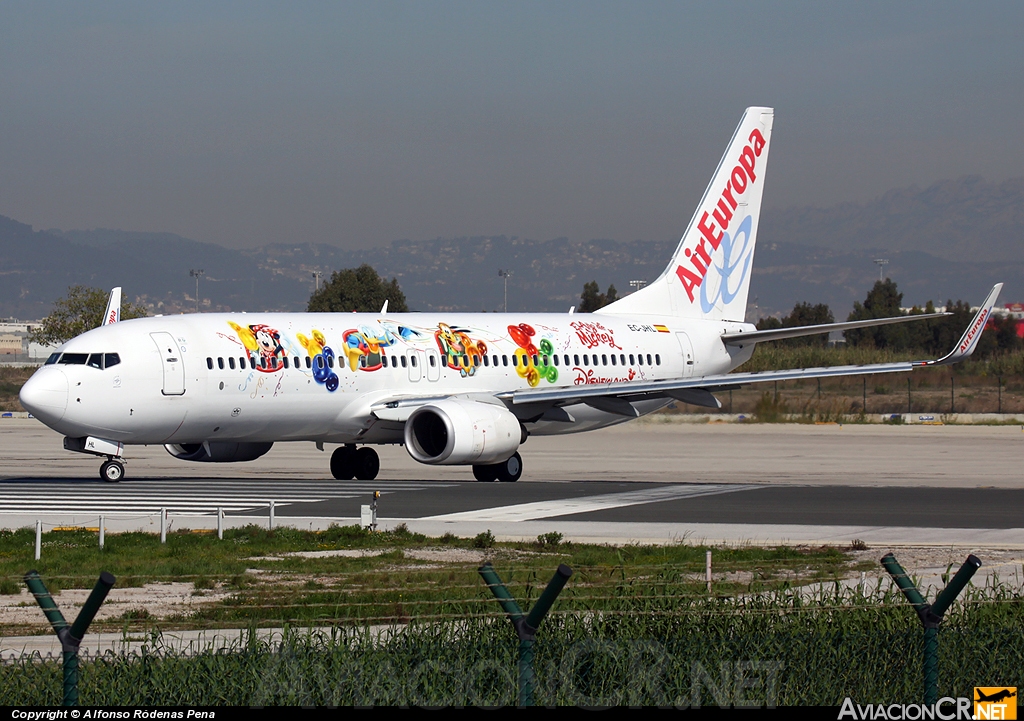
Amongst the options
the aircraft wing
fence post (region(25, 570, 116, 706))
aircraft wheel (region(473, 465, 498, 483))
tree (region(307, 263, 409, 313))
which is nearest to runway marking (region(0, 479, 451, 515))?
aircraft wheel (region(473, 465, 498, 483))

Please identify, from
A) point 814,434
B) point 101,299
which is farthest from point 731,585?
point 101,299

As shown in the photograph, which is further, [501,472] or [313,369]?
[501,472]

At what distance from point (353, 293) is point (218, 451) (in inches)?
3126

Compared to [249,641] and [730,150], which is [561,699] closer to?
[249,641]

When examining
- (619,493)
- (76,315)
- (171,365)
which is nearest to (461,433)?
(619,493)

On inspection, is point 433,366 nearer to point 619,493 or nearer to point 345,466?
point 345,466

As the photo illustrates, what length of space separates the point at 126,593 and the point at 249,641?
20.2 feet

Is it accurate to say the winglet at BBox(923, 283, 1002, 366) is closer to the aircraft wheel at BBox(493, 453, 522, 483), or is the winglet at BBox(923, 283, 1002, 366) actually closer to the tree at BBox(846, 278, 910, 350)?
the aircraft wheel at BBox(493, 453, 522, 483)

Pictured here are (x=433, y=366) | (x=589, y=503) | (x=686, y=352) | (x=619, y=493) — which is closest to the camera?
(x=589, y=503)

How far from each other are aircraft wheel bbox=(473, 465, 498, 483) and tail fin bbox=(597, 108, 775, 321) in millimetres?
9503

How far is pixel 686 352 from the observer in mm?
43562

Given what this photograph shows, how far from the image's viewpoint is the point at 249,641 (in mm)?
11438

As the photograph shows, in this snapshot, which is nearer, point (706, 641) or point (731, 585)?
point (706, 641)

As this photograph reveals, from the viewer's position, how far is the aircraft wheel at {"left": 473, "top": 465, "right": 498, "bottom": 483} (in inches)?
1435
